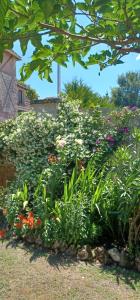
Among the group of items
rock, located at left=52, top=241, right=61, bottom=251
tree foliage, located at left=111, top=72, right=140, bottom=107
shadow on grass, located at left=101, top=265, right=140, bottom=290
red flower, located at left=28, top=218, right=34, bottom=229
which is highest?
tree foliage, located at left=111, top=72, right=140, bottom=107

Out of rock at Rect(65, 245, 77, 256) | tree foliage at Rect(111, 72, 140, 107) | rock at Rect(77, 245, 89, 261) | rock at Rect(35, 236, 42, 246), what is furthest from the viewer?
tree foliage at Rect(111, 72, 140, 107)

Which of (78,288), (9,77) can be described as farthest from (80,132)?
(9,77)

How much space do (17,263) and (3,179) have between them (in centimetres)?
300

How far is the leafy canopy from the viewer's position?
99 centimetres

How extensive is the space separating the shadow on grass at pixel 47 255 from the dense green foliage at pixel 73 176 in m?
0.12

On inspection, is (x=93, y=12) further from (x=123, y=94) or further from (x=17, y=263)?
(x=123, y=94)

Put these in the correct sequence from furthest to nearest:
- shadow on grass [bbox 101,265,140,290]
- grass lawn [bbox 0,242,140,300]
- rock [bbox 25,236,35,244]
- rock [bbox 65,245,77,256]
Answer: rock [bbox 25,236,35,244], rock [bbox 65,245,77,256], shadow on grass [bbox 101,265,140,290], grass lawn [bbox 0,242,140,300]

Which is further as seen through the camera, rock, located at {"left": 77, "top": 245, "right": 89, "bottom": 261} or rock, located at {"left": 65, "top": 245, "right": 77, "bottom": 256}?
rock, located at {"left": 65, "top": 245, "right": 77, "bottom": 256}

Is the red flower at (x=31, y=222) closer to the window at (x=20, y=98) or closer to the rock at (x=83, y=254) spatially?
the rock at (x=83, y=254)

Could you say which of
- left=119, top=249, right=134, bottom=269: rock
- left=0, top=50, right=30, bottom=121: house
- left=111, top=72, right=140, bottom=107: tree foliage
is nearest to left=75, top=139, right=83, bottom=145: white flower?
left=119, top=249, right=134, bottom=269: rock

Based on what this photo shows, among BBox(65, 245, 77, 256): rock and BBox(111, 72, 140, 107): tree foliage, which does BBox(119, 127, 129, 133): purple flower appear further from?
BBox(111, 72, 140, 107): tree foliage

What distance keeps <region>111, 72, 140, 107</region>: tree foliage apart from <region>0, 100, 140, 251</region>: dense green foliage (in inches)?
1165

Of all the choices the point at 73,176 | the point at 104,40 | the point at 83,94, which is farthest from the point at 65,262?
the point at 83,94

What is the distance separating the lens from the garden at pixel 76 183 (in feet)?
14.4
